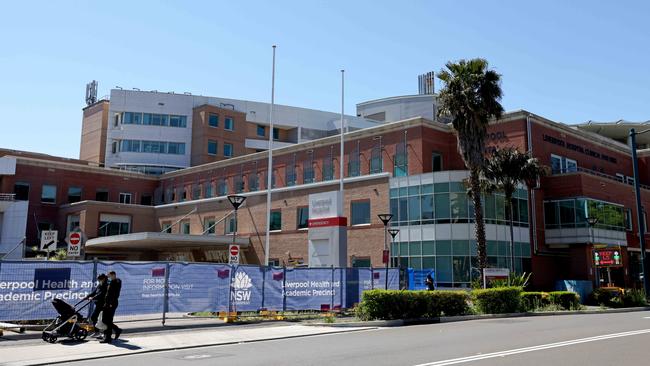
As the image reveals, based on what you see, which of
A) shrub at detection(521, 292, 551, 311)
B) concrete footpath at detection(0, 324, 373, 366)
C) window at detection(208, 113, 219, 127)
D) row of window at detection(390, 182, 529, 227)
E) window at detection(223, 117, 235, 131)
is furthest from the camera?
window at detection(223, 117, 235, 131)

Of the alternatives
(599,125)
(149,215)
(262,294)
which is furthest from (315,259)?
(599,125)

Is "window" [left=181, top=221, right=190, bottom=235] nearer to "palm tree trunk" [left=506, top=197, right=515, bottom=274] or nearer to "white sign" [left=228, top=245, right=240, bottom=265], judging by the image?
"palm tree trunk" [left=506, top=197, right=515, bottom=274]

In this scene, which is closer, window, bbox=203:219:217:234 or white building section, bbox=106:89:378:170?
window, bbox=203:219:217:234

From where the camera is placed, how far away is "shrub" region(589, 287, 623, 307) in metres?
32.0

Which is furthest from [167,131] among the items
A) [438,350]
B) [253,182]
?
[438,350]

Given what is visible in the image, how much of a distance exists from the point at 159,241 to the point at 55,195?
867 inches

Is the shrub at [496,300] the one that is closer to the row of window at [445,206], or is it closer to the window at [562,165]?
the row of window at [445,206]

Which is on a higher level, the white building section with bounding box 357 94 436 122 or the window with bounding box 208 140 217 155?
the white building section with bounding box 357 94 436 122

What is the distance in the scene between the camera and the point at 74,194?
62.0 metres

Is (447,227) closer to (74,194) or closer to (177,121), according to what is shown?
(74,194)

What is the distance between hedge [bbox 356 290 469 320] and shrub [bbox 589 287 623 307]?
44.0 ft

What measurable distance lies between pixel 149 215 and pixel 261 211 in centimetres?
1768

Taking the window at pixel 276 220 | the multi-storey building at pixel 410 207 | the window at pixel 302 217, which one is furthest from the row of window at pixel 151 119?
the window at pixel 302 217

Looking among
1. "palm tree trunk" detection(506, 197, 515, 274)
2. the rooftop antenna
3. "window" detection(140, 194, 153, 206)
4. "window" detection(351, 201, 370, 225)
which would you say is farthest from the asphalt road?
the rooftop antenna
